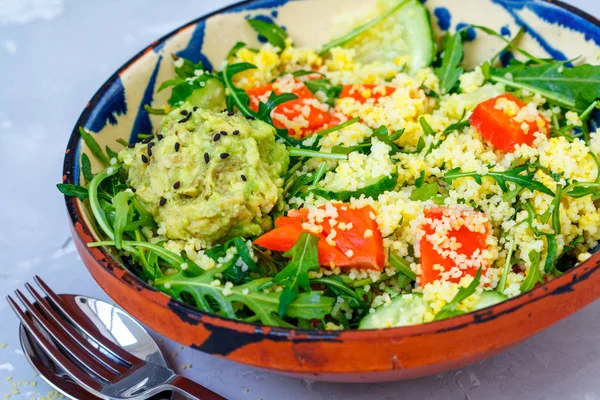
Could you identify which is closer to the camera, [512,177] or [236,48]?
[512,177]

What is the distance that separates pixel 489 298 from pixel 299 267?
0.55 m

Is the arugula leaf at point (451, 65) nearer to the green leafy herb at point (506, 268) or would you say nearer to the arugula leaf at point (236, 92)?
the arugula leaf at point (236, 92)

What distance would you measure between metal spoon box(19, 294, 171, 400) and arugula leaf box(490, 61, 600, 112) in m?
1.69

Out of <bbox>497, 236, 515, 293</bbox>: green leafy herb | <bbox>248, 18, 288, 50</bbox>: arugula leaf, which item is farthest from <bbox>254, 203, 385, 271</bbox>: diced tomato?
<bbox>248, 18, 288, 50</bbox>: arugula leaf

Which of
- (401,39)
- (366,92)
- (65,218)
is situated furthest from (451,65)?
(65,218)

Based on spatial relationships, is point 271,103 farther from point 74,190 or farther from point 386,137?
point 74,190

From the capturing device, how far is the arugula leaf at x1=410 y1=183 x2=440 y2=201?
2242 mm

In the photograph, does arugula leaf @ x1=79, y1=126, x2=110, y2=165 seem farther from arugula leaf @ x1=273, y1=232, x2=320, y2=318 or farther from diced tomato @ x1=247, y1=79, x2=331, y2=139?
arugula leaf @ x1=273, y1=232, x2=320, y2=318

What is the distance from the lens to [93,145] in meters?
2.52

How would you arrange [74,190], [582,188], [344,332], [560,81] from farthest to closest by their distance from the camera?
[560,81], [74,190], [582,188], [344,332]

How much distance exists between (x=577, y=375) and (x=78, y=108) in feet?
9.65

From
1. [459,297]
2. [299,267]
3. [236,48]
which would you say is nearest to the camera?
[459,297]

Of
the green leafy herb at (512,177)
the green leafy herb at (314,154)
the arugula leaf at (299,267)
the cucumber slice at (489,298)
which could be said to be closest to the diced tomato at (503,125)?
the green leafy herb at (512,177)

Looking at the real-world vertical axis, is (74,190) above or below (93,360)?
above
